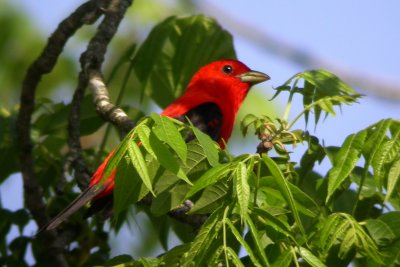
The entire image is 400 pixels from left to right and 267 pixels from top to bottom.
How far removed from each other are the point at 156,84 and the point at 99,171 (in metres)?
0.86

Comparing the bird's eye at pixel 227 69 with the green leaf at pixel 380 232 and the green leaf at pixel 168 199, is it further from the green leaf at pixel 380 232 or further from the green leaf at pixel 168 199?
the green leaf at pixel 380 232

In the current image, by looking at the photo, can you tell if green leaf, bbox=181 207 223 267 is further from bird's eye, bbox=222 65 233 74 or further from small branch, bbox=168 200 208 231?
bird's eye, bbox=222 65 233 74

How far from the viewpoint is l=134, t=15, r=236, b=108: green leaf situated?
598 centimetres

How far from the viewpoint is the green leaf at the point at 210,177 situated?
3.66m

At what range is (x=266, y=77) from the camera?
7.75m

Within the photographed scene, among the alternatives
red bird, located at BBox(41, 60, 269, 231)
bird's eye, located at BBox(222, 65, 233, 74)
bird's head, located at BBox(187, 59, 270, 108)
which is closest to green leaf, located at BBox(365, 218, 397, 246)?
red bird, located at BBox(41, 60, 269, 231)

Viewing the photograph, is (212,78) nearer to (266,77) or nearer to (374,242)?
(266,77)

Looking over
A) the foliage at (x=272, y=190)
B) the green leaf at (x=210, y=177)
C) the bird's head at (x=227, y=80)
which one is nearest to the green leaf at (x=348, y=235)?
the foliage at (x=272, y=190)

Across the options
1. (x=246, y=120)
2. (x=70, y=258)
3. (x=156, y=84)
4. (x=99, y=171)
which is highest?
(x=246, y=120)

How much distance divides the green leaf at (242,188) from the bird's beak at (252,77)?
4.25 metres

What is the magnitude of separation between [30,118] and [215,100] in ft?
5.97

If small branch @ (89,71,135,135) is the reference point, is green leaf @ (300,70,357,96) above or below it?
above

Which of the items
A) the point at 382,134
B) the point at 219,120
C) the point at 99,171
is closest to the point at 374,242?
the point at 382,134

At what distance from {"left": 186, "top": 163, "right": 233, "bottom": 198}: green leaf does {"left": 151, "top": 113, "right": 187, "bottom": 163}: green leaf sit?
104 mm
